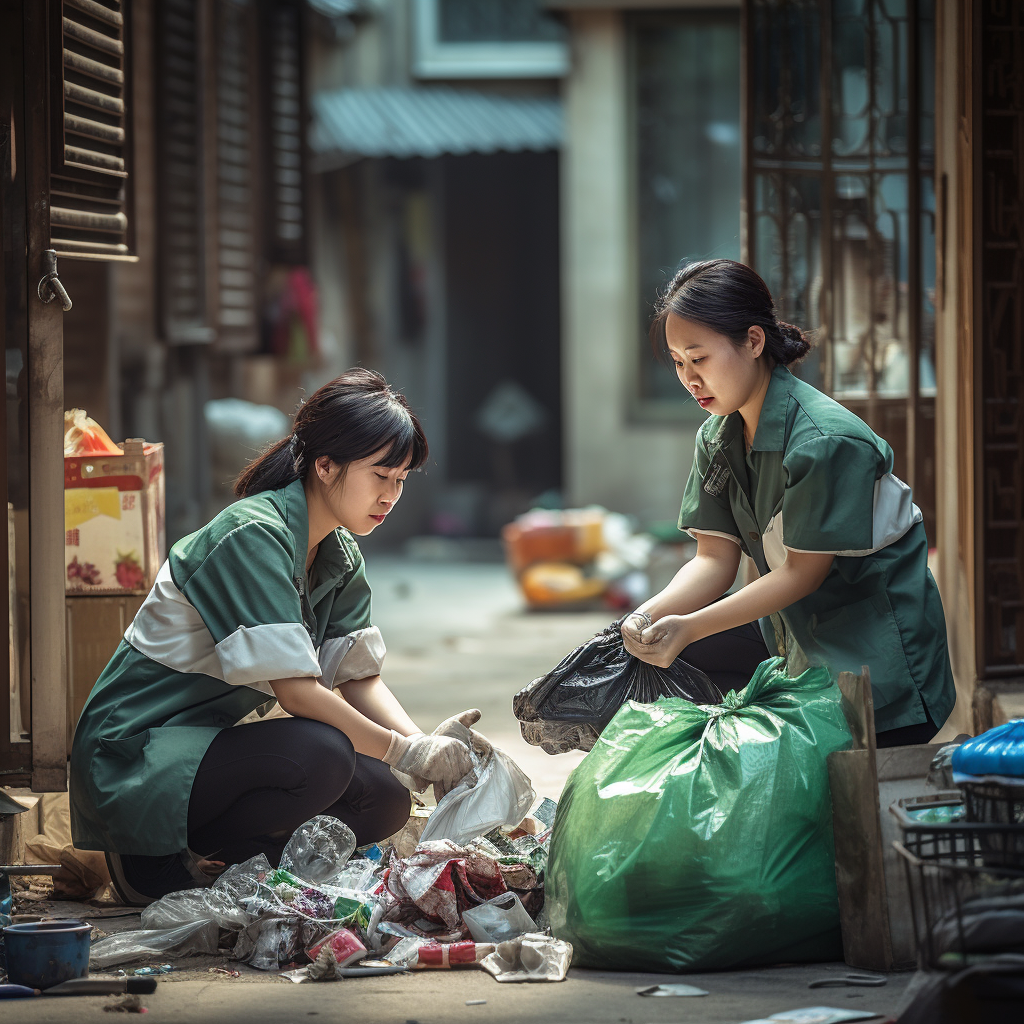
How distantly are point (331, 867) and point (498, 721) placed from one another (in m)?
2.38

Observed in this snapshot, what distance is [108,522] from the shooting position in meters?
3.81

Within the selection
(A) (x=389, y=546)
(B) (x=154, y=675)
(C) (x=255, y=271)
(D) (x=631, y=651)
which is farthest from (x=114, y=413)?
(A) (x=389, y=546)

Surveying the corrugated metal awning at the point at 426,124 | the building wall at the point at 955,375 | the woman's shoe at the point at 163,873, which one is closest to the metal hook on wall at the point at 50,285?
the woman's shoe at the point at 163,873

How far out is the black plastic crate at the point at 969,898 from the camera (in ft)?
6.89

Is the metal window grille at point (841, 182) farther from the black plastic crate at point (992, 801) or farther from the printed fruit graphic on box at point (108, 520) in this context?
the black plastic crate at point (992, 801)

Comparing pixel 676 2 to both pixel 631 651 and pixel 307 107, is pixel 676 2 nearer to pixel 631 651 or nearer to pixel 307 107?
pixel 307 107

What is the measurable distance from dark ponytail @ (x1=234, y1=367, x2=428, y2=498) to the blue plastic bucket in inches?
41.1

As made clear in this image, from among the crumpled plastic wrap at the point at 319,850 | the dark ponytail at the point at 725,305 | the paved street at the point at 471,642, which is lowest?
the paved street at the point at 471,642

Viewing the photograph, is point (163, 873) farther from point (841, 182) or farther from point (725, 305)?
point (841, 182)

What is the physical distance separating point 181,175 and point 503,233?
5.24 m

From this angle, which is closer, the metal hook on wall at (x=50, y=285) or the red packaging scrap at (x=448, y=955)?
the red packaging scrap at (x=448, y=955)

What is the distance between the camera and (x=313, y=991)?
8.39 ft

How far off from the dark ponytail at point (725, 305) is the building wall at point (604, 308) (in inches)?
289

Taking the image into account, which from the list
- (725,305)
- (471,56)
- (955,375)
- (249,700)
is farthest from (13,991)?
(471,56)
